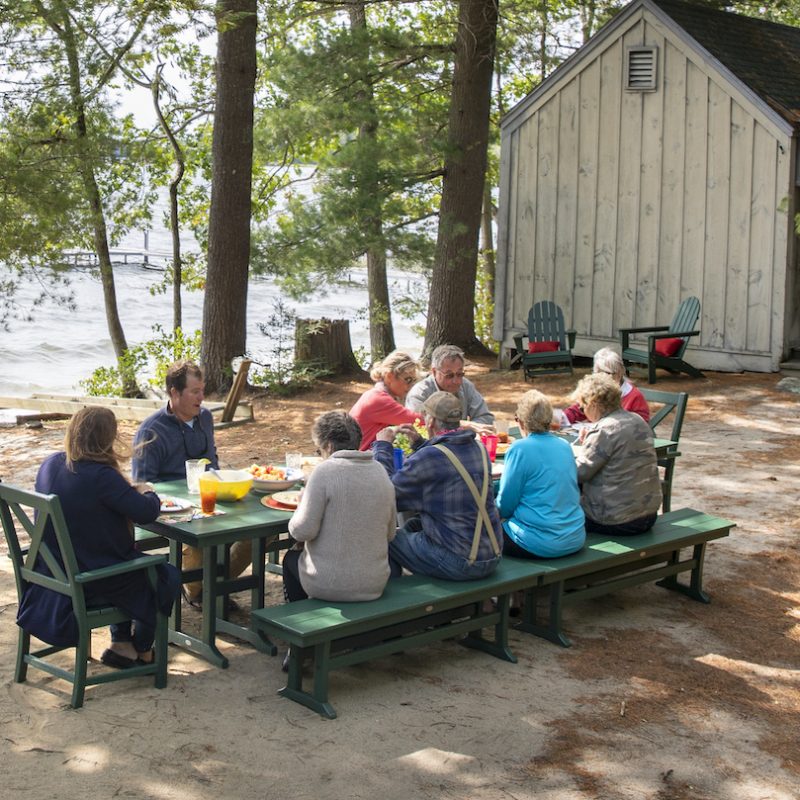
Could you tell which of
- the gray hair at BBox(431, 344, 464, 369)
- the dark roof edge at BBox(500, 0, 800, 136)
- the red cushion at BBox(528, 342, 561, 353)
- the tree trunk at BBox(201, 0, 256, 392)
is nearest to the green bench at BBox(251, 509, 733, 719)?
the gray hair at BBox(431, 344, 464, 369)

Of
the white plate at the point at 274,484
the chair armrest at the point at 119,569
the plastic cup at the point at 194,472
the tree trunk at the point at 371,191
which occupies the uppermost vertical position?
the tree trunk at the point at 371,191

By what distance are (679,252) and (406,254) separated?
13.5 feet

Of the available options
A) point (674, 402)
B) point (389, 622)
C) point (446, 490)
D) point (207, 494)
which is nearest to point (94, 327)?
point (674, 402)

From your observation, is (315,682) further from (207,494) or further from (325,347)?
(325,347)

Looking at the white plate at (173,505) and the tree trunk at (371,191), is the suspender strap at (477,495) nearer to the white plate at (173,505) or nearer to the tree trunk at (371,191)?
the white plate at (173,505)

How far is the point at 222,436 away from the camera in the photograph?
1185cm

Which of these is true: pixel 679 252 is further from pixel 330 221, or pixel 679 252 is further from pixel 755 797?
pixel 755 797

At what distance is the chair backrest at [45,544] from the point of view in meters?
4.65

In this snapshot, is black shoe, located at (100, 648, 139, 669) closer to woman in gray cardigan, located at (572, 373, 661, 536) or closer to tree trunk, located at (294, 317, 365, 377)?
woman in gray cardigan, located at (572, 373, 661, 536)

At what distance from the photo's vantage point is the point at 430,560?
5410 mm

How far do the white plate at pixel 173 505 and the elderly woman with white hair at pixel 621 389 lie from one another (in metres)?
2.69

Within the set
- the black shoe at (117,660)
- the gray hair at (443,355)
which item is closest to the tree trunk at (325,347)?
the gray hair at (443,355)

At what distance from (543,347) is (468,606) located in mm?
9640

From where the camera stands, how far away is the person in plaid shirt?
5285mm
